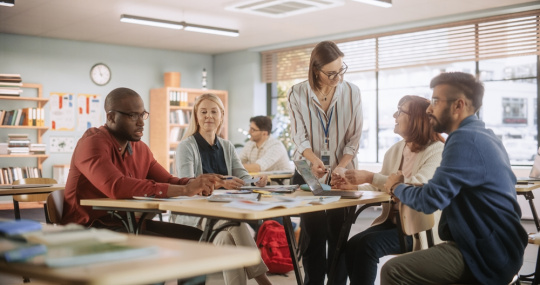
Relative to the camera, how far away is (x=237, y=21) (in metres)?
8.19

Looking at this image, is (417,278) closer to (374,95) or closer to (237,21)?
(237,21)

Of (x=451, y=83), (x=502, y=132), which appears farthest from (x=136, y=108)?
(x=502, y=132)

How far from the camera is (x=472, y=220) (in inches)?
83.2

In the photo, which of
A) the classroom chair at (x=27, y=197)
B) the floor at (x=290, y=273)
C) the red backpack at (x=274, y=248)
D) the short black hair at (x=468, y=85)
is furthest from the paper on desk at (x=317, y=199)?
the classroom chair at (x=27, y=197)

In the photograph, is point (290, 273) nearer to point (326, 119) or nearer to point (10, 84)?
point (326, 119)

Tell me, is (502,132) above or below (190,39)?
below

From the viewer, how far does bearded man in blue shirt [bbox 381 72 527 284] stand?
2.09 m

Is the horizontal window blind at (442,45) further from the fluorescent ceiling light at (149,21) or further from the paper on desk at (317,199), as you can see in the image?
the paper on desk at (317,199)

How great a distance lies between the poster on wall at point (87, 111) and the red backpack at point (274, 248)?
605 cm

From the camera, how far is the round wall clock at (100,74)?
9859mm

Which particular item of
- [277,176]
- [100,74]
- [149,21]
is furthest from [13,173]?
[277,176]

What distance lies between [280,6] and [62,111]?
4488 millimetres

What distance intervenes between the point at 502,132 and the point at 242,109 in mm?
4608

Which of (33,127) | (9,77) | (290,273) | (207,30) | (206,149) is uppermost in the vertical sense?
(207,30)
